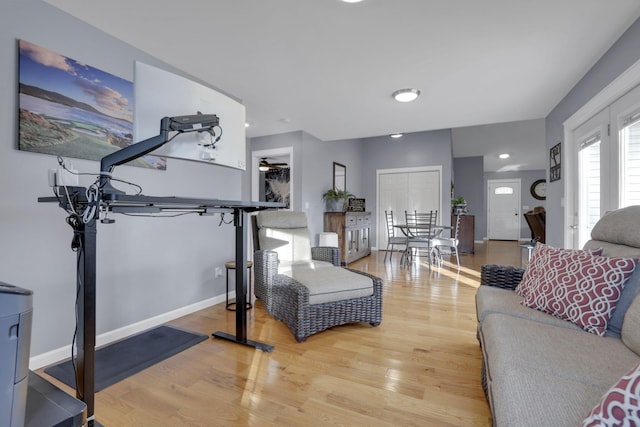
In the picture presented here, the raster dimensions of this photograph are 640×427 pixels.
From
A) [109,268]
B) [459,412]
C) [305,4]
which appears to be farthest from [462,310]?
[109,268]

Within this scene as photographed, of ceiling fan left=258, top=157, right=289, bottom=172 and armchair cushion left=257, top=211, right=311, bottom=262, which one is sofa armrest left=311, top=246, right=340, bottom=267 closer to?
armchair cushion left=257, top=211, right=311, bottom=262

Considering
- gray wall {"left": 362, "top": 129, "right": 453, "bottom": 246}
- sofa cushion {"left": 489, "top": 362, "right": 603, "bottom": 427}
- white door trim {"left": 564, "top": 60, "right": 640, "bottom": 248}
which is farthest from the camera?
gray wall {"left": 362, "top": 129, "right": 453, "bottom": 246}

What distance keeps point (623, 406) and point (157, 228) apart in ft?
9.22

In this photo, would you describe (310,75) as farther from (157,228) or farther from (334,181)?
(334,181)

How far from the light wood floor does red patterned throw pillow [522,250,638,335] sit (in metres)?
0.60

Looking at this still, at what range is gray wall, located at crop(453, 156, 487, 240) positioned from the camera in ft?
28.8

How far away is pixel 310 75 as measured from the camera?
2.86m

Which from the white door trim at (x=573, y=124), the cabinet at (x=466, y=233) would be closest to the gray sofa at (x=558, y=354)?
the white door trim at (x=573, y=124)

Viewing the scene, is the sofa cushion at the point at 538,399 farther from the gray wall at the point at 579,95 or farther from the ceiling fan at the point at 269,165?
the ceiling fan at the point at 269,165

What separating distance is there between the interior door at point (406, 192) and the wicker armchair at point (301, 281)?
4.43 meters

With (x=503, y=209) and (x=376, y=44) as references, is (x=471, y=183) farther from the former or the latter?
(x=376, y=44)

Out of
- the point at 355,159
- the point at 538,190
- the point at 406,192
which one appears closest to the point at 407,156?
the point at 406,192

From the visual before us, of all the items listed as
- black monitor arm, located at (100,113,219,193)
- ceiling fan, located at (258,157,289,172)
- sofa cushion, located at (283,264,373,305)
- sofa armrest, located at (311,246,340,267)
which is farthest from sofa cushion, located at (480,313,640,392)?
ceiling fan, located at (258,157,289,172)

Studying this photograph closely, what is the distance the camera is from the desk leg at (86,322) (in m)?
1.30
